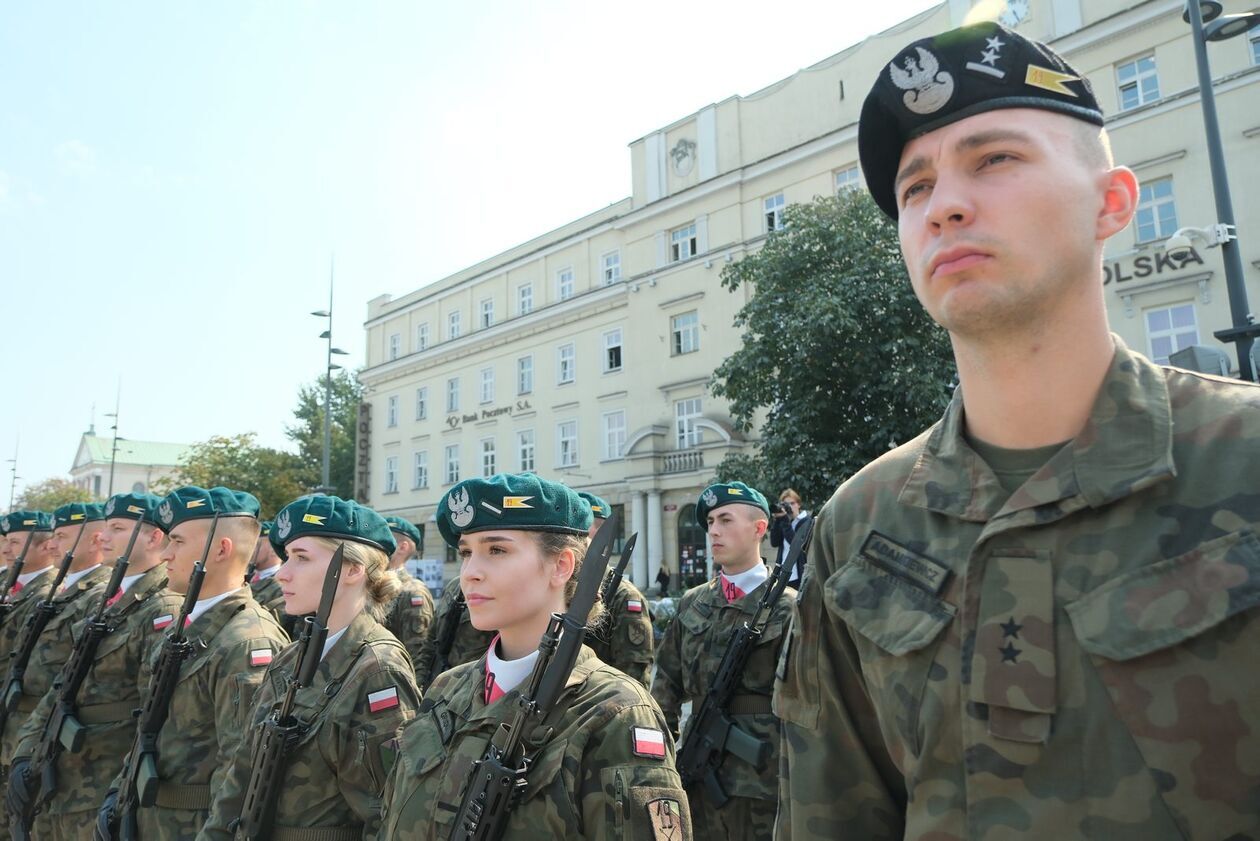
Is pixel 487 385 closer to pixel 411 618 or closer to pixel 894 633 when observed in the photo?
pixel 411 618

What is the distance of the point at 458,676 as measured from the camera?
2715 millimetres

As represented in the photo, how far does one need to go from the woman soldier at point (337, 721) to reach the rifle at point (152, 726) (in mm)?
711

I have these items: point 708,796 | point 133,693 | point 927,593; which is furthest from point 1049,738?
point 133,693

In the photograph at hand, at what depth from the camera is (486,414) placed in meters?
33.6

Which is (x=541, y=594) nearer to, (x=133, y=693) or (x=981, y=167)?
(x=981, y=167)

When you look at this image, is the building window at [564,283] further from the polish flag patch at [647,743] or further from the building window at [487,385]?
the polish flag patch at [647,743]

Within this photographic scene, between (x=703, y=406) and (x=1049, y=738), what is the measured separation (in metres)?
24.6

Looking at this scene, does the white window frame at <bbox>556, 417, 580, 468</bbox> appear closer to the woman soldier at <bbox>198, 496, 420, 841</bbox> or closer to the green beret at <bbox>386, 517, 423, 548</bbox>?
the green beret at <bbox>386, 517, 423, 548</bbox>

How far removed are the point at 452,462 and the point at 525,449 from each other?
4522mm

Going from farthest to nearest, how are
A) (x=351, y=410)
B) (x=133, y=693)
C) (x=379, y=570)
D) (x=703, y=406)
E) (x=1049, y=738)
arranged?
(x=351, y=410) < (x=703, y=406) < (x=133, y=693) < (x=379, y=570) < (x=1049, y=738)

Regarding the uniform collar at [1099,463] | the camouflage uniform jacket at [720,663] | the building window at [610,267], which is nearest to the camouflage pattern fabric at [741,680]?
the camouflage uniform jacket at [720,663]

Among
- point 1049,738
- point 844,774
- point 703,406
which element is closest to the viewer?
point 1049,738

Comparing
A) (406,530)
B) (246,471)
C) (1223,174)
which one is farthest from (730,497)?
(246,471)

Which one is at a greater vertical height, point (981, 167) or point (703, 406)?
point (703, 406)
